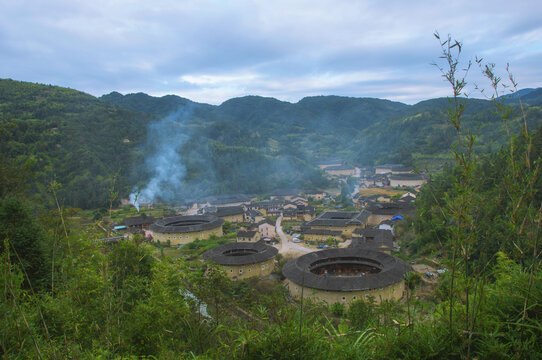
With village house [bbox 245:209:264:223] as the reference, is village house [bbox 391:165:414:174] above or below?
above

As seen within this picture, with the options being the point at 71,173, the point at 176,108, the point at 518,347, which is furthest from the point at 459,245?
the point at 176,108

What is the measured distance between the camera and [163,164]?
4581 centimetres

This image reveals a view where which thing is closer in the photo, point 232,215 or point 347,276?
point 347,276

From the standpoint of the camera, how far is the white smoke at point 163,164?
39.3 m

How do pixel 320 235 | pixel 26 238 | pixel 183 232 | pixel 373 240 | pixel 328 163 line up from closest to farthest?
pixel 26 238, pixel 373 240, pixel 320 235, pixel 183 232, pixel 328 163

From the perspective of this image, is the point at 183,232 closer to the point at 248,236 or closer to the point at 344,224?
the point at 248,236

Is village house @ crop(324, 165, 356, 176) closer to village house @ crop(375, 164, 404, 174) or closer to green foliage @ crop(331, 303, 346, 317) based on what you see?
village house @ crop(375, 164, 404, 174)

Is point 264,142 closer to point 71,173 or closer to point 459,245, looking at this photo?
point 71,173

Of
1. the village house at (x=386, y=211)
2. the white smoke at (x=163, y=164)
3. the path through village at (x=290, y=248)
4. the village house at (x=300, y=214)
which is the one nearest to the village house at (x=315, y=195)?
the village house at (x=300, y=214)

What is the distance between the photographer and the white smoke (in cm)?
3926

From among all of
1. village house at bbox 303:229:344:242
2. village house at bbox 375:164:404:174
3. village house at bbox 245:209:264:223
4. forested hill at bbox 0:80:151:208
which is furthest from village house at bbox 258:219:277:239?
village house at bbox 375:164:404:174

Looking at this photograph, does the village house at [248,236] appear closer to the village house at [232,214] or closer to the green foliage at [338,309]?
the village house at [232,214]

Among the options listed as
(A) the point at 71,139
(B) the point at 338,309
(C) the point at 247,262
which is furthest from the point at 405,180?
(A) the point at 71,139

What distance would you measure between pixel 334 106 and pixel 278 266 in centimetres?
13701
